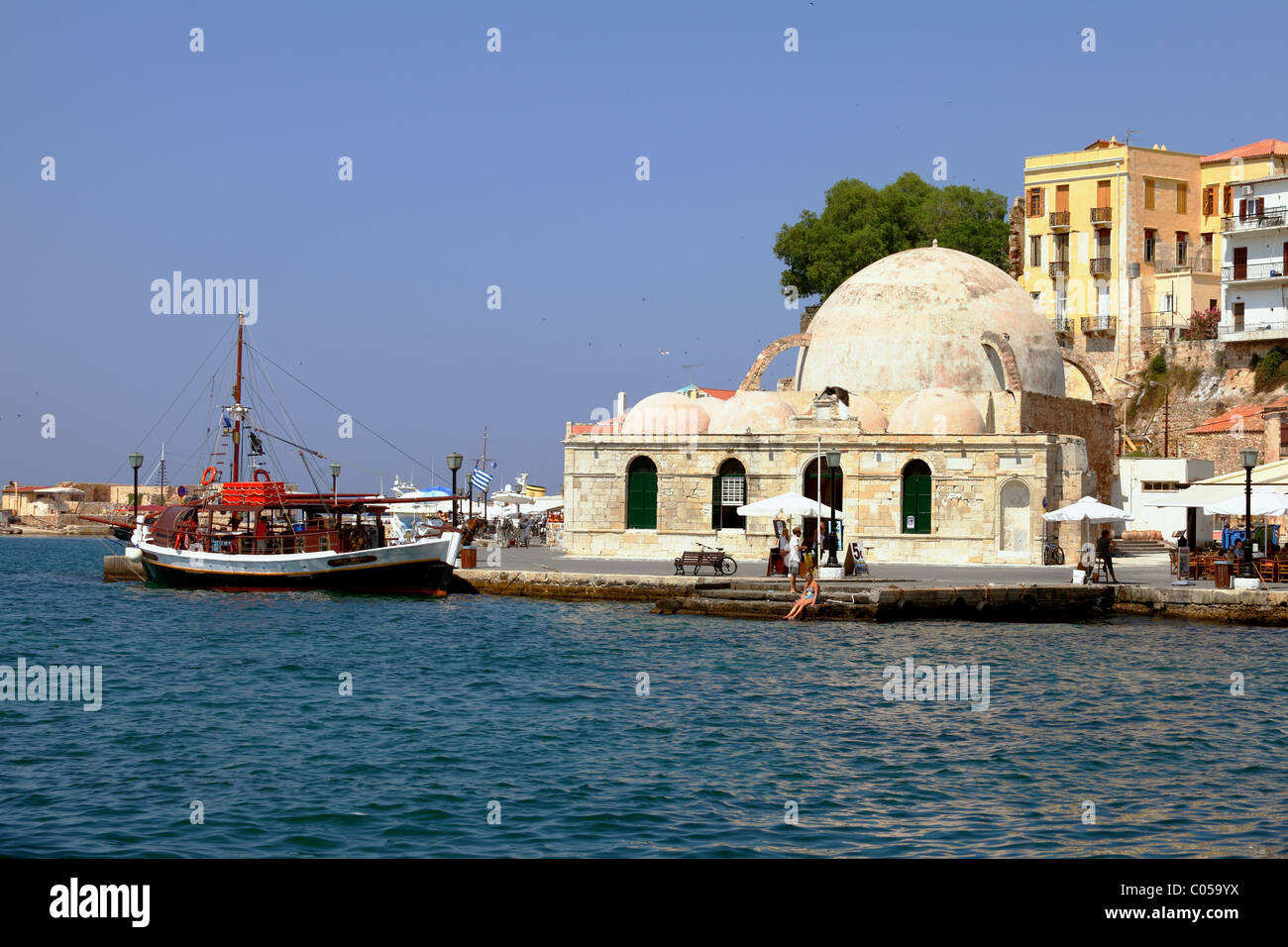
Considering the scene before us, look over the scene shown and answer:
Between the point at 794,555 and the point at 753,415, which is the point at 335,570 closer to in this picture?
the point at 794,555

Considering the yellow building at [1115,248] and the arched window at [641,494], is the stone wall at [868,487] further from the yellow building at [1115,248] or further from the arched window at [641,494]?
the yellow building at [1115,248]

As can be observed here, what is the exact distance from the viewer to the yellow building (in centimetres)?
6375

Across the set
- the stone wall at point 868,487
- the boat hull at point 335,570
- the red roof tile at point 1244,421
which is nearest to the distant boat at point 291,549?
the boat hull at point 335,570

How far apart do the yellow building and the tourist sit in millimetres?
37579

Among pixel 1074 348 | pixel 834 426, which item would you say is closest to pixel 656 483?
pixel 834 426

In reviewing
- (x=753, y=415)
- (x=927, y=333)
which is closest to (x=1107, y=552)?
(x=753, y=415)

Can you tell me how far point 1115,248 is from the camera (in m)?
64.0

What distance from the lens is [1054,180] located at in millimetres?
Answer: 65500

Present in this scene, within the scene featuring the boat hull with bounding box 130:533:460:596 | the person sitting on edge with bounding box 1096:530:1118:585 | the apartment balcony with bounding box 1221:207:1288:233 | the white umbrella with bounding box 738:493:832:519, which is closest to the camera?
the person sitting on edge with bounding box 1096:530:1118:585

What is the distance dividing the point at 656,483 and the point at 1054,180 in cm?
3583

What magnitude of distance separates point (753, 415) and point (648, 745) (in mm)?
24908

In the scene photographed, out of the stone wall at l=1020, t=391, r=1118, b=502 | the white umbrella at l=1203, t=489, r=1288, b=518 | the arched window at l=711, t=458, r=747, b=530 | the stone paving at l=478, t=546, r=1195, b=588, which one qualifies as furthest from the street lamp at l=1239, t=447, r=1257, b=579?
the arched window at l=711, t=458, r=747, b=530

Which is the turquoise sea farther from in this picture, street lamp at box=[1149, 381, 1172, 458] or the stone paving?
street lamp at box=[1149, 381, 1172, 458]
